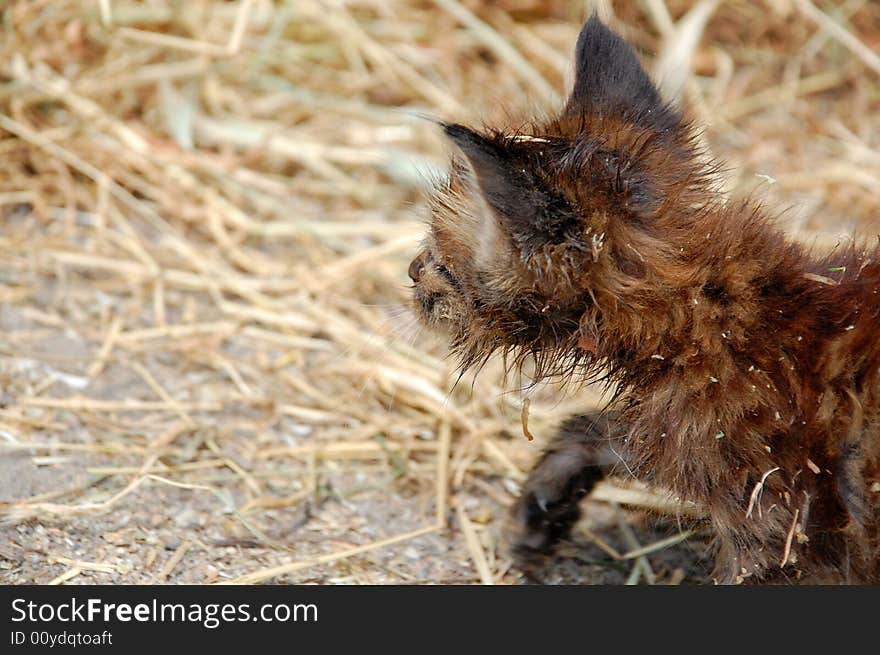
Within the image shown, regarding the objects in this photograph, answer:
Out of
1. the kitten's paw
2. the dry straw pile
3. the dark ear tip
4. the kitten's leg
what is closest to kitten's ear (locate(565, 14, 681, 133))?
the dark ear tip

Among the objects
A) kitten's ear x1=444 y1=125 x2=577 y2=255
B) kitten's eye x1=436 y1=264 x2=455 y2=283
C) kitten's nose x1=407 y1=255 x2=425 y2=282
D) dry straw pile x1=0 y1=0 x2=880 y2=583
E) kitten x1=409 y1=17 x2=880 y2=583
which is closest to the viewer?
kitten's ear x1=444 y1=125 x2=577 y2=255

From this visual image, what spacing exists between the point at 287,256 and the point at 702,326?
8.43 feet

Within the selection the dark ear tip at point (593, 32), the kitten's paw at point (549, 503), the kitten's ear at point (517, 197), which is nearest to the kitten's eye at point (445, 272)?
the kitten's ear at point (517, 197)

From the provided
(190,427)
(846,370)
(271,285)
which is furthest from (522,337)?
(271,285)

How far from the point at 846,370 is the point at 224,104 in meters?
3.78

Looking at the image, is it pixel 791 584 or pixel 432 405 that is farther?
pixel 432 405

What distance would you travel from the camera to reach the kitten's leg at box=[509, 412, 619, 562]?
10.3ft

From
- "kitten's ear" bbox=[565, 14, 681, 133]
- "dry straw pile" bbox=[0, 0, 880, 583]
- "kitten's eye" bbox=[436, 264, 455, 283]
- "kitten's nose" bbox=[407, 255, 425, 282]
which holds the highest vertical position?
"kitten's ear" bbox=[565, 14, 681, 133]

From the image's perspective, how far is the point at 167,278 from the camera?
445cm

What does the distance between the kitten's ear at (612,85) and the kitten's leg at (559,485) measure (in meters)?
0.84

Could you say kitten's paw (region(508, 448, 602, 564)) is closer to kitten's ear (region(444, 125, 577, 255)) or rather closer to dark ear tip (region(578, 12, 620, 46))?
kitten's ear (region(444, 125, 577, 255))

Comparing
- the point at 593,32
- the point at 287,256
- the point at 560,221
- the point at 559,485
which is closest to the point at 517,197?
the point at 560,221

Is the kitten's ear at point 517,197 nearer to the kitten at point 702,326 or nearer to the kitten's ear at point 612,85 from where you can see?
the kitten at point 702,326

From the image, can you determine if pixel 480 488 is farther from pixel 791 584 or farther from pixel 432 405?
pixel 791 584
